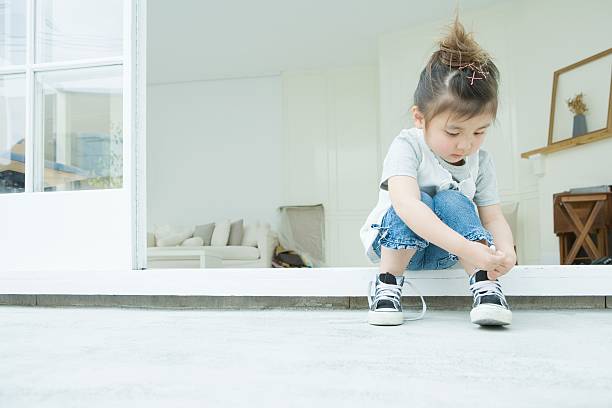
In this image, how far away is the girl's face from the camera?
156 cm

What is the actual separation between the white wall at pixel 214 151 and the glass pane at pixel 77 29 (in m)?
5.54

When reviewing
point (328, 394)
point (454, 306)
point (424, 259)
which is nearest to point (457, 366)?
point (328, 394)

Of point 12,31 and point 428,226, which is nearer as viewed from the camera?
point 428,226

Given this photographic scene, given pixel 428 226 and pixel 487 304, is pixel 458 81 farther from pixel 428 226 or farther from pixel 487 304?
pixel 487 304

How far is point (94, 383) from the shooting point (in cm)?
90

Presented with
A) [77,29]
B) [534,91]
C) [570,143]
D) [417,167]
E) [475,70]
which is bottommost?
[417,167]

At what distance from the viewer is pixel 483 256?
4.77ft

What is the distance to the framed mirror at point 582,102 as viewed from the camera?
446cm

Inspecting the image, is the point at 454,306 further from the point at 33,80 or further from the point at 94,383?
the point at 33,80

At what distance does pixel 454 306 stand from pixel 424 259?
22cm

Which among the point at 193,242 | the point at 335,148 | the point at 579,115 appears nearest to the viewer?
the point at 579,115

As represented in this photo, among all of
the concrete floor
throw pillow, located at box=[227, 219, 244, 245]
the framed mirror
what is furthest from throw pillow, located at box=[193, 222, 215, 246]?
the concrete floor

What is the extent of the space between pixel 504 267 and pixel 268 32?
547 cm

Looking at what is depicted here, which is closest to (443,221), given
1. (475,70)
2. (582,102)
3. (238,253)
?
(475,70)
